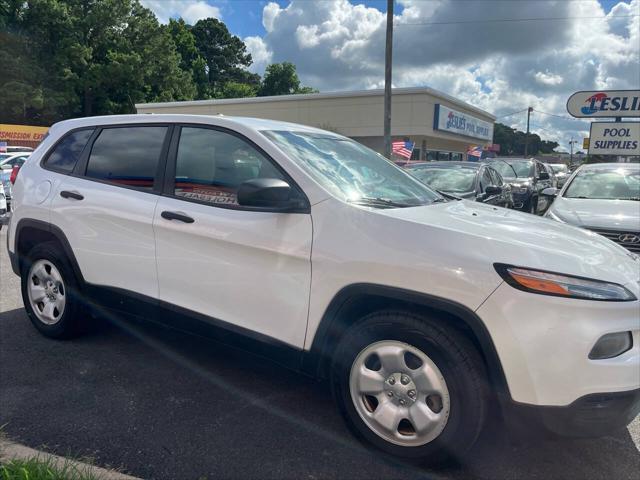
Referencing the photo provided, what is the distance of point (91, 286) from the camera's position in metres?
3.69

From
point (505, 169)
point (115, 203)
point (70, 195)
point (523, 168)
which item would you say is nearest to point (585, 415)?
point (115, 203)

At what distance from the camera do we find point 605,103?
52.5 feet

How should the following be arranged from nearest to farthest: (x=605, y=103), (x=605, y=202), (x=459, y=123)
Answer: (x=605, y=202)
(x=605, y=103)
(x=459, y=123)

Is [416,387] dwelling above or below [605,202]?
below

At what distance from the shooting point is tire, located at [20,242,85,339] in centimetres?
384

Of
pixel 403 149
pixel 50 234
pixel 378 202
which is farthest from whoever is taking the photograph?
pixel 403 149

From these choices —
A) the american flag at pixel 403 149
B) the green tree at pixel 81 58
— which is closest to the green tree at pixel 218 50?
the green tree at pixel 81 58

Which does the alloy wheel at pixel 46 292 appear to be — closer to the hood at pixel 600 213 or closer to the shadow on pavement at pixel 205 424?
the shadow on pavement at pixel 205 424

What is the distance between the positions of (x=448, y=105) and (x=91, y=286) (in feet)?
96.8

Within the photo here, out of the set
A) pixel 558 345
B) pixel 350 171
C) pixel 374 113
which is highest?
pixel 374 113

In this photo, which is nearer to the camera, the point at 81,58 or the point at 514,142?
the point at 81,58

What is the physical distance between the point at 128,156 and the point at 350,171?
5.36 feet

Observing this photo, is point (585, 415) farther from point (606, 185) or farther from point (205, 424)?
point (606, 185)

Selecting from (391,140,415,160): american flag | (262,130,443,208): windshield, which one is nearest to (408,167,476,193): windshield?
(262,130,443,208): windshield
